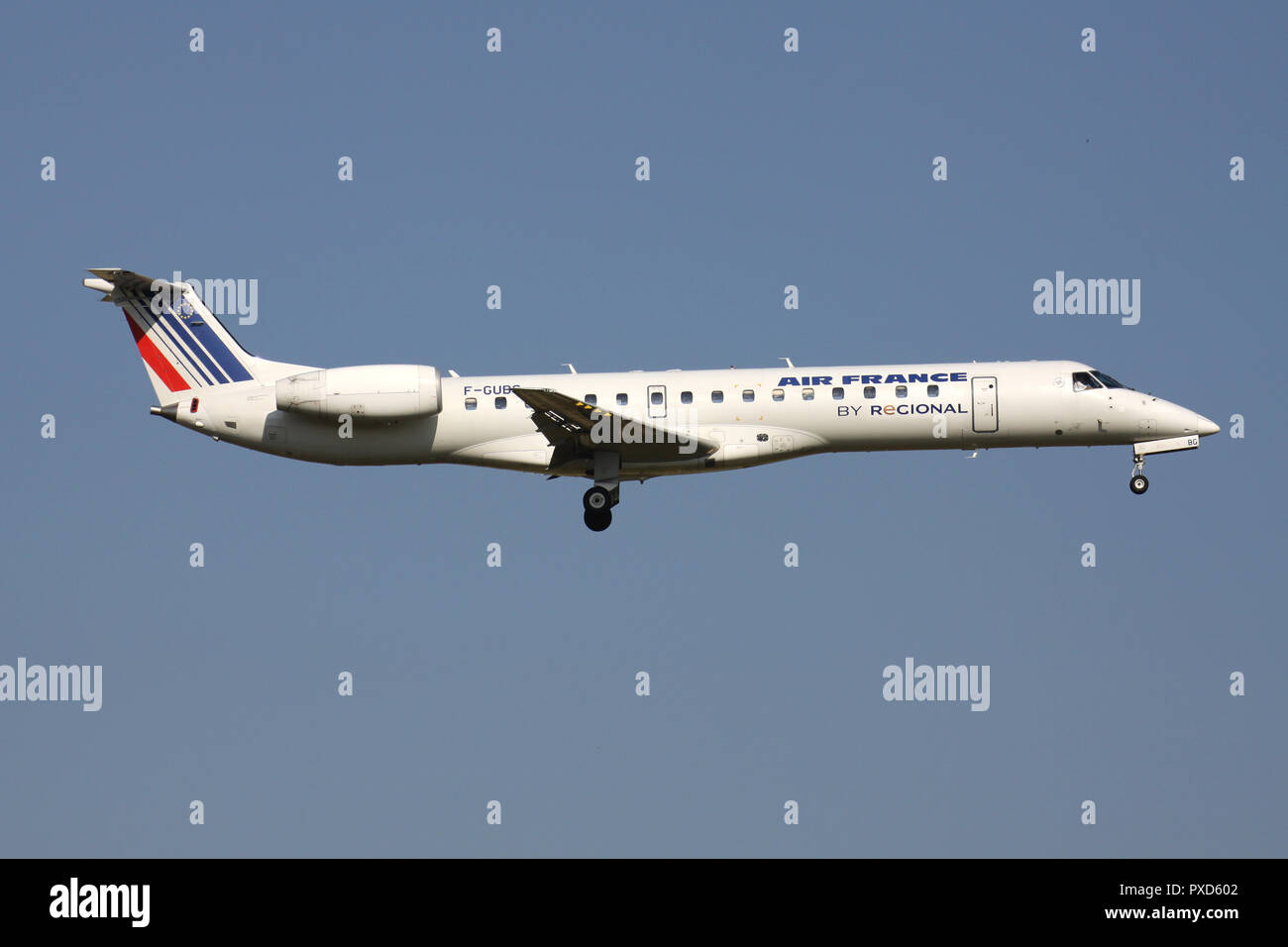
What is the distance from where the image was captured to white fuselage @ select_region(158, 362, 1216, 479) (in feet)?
109

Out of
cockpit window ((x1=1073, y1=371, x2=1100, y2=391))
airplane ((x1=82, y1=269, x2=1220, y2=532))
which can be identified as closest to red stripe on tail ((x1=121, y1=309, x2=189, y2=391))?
airplane ((x1=82, y1=269, x2=1220, y2=532))

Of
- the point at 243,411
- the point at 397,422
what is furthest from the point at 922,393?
the point at 243,411

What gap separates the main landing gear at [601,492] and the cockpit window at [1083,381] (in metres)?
9.43

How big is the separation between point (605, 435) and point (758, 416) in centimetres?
311

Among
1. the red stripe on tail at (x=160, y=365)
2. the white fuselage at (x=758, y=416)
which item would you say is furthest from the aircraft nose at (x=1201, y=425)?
the red stripe on tail at (x=160, y=365)

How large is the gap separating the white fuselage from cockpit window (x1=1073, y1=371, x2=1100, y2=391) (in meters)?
0.11

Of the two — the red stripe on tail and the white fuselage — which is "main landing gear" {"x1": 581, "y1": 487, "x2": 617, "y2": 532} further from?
the red stripe on tail

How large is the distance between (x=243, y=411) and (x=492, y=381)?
17.0 ft

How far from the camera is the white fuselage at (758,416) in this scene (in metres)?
33.1

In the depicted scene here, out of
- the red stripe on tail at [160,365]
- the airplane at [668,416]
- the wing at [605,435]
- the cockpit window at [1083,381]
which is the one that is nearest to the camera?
the wing at [605,435]

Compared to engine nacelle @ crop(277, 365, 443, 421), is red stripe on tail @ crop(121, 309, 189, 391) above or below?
above

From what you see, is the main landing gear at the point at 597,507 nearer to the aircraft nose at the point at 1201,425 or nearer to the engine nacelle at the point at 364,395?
the engine nacelle at the point at 364,395

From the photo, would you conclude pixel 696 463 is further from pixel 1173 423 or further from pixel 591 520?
pixel 1173 423
